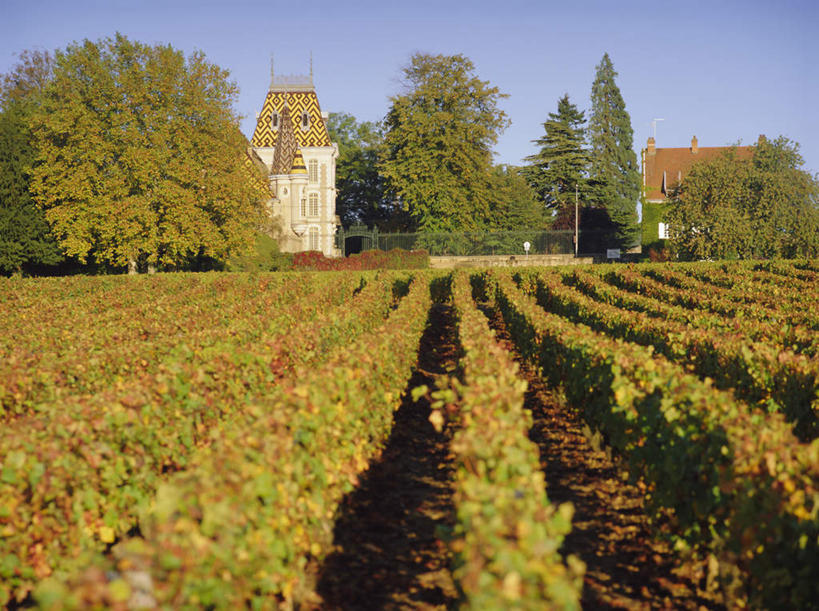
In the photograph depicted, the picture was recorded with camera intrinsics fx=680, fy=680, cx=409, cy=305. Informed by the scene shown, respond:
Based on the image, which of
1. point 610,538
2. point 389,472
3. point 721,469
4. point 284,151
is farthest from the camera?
point 284,151

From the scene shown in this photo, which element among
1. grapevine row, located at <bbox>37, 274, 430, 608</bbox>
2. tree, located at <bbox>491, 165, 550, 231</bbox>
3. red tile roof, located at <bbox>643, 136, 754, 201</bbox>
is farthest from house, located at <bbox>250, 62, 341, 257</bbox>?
grapevine row, located at <bbox>37, 274, 430, 608</bbox>

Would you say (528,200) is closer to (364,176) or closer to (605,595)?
(364,176)

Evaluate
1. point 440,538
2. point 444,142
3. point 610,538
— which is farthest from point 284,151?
point 440,538

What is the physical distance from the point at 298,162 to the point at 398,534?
187 ft

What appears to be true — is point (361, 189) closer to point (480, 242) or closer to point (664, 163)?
point (480, 242)

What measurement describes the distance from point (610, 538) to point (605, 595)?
1192 mm

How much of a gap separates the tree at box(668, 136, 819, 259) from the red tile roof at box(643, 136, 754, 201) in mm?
28461

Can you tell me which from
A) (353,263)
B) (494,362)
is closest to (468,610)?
(494,362)

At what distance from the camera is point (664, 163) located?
75.1 m

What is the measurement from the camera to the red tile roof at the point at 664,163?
72750mm

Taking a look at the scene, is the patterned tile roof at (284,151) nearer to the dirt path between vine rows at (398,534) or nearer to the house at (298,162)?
the house at (298,162)

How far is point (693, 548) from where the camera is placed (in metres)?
5.80

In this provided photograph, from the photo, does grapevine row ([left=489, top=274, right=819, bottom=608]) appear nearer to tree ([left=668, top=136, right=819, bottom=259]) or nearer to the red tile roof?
tree ([left=668, top=136, right=819, bottom=259])

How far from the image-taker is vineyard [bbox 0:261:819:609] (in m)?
3.69
